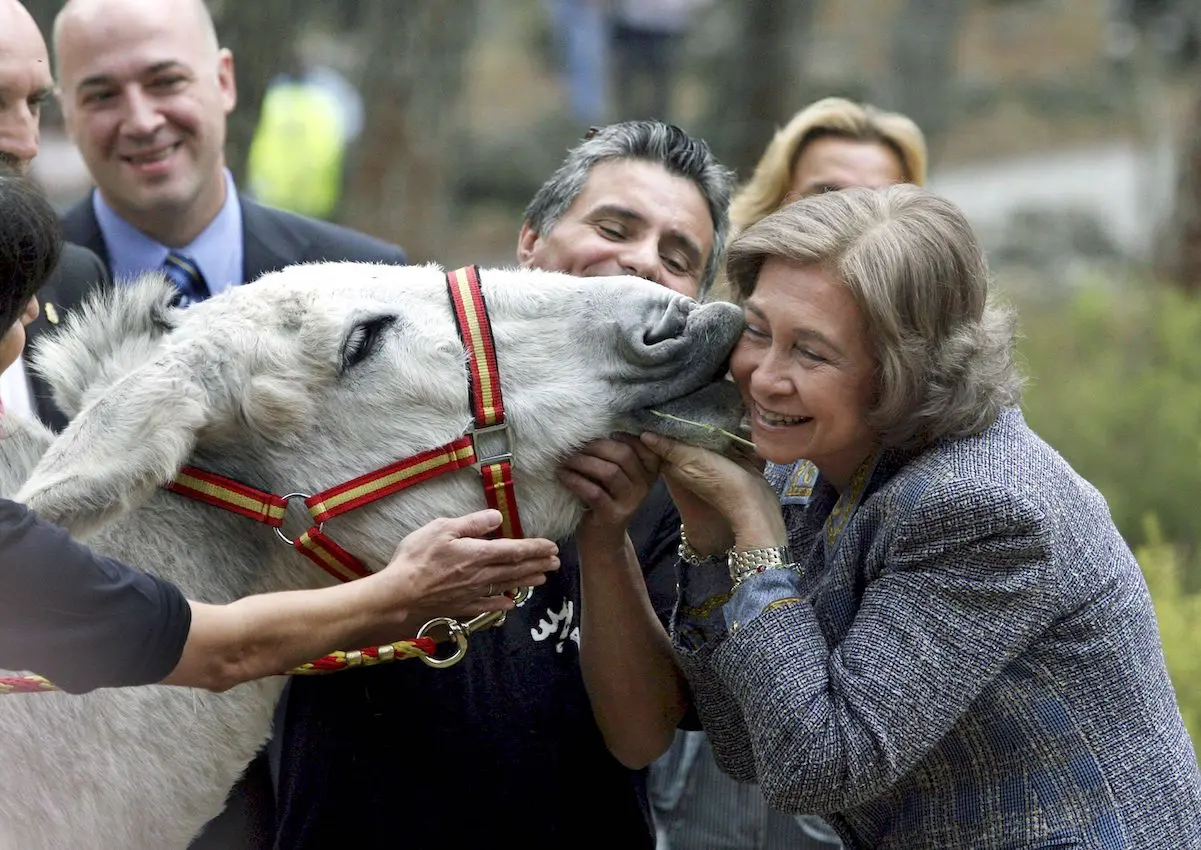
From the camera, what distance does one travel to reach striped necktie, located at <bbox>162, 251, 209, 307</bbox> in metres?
4.52

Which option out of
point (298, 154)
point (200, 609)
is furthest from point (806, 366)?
point (298, 154)

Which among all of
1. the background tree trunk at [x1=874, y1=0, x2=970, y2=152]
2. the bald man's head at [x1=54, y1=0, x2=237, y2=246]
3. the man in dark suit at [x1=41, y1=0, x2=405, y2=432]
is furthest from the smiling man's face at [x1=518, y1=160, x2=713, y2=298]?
the background tree trunk at [x1=874, y1=0, x2=970, y2=152]

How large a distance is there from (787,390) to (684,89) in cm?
1555

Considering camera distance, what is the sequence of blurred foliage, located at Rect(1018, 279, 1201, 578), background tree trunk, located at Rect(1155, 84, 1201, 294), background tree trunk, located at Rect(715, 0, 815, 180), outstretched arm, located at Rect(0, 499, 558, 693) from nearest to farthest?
outstretched arm, located at Rect(0, 499, 558, 693)
blurred foliage, located at Rect(1018, 279, 1201, 578)
background tree trunk, located at Rect(1155, 84, 1201, 294)
background tree trunk, located at Rect(715, 0, 815, 180)

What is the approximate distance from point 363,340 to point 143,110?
2.14m

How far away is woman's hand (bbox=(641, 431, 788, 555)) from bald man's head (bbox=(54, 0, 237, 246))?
8.06 ft

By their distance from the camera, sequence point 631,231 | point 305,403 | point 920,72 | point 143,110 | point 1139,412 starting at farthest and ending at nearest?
1. point 920,72
2. point 1139,412
3. point 143,110
4. point 631,231
5. point 305,403

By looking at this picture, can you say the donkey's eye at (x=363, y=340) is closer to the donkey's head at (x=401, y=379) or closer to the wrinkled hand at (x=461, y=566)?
the donkey's head at (x=401, y=379)

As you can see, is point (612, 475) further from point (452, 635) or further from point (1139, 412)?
point (1139, 412)

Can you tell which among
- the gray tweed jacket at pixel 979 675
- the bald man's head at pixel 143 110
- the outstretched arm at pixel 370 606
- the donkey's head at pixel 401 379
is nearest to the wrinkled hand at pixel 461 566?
the outstretched arm at pixel 370 606

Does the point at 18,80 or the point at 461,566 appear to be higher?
the point at 18,80

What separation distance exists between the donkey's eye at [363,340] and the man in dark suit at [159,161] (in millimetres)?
1765

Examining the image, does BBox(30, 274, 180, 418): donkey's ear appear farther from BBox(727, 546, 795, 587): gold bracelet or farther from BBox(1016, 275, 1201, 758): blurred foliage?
BBox(1016, 275, 1201, 758): blurred foliage

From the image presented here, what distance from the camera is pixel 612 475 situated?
2822 mm
